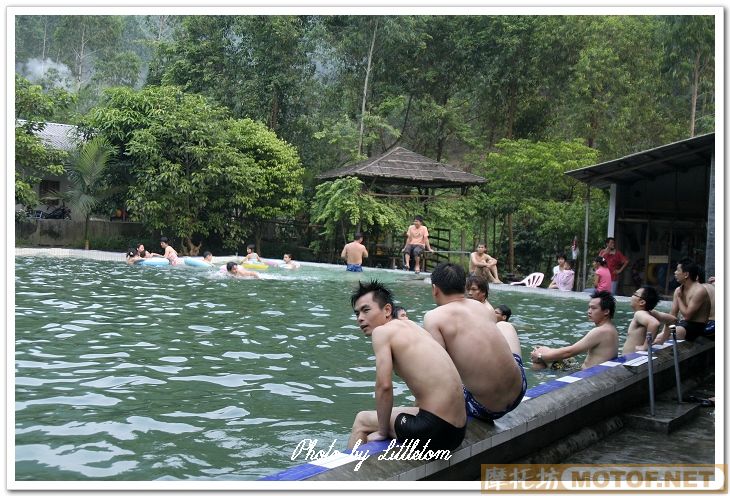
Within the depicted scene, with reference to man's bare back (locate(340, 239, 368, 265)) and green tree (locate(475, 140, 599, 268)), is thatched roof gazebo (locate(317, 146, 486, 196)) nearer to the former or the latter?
green tree (locate(475, 140, 599, 268))

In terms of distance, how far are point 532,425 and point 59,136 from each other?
891 inches

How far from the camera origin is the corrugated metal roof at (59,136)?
66.3ft

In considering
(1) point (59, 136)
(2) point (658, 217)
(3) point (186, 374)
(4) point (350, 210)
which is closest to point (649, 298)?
(3) point (186, 374)

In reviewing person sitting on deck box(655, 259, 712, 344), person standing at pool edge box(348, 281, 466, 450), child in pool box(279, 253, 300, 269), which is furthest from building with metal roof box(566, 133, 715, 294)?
person standing at pool edge box(348, 281, 466, 450)

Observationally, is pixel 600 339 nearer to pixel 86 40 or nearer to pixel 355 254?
pixel 355 254

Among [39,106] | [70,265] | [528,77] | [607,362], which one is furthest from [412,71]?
[607,362]

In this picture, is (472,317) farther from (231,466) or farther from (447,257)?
(447,257)

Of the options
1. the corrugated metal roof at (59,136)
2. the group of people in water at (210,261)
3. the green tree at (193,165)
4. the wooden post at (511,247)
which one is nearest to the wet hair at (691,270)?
the group of people in water at (210,261)

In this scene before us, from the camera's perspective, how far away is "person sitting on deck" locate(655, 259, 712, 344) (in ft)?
25.3

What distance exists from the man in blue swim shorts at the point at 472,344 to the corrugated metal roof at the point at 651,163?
9.95 metres

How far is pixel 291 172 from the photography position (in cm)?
2255

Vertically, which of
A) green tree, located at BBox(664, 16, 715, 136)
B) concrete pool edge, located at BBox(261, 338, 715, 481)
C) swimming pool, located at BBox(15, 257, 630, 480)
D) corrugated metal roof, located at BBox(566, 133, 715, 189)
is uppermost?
green tree, located at BBox(664, 16, 715, 136)

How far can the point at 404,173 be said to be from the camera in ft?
68.8

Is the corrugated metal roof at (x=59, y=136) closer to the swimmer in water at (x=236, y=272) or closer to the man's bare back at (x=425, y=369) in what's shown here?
the swimmer in water at (x=236, y=272)
